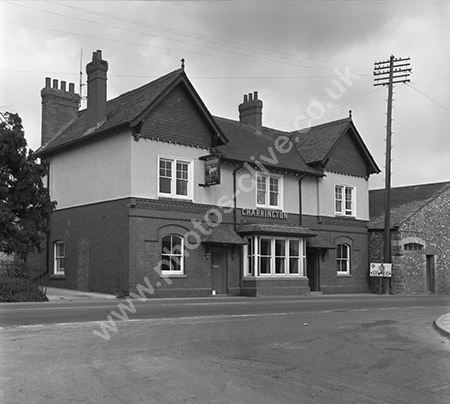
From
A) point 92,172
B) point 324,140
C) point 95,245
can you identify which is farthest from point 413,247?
point 92,172

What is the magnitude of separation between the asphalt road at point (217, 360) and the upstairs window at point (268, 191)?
14906mm

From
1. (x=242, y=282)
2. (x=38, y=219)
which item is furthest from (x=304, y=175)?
(x=38, y=219)

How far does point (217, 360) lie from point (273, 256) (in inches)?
820

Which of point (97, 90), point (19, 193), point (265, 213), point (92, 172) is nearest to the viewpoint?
point (19, 193)

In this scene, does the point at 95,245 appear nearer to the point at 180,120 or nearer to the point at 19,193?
the point at 19,193

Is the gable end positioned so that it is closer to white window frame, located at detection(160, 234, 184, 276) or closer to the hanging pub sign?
the hanging pub sign

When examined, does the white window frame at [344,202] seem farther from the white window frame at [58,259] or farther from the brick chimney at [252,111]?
→ the white window frame at [58,259]

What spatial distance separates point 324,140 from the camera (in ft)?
120

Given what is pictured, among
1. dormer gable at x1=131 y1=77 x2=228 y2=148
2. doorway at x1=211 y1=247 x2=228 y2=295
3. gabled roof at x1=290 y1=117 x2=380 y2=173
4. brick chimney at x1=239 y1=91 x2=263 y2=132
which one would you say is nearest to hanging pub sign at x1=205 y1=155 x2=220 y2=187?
dormer gable at x1=131 y1=77 x2=228 y2=148

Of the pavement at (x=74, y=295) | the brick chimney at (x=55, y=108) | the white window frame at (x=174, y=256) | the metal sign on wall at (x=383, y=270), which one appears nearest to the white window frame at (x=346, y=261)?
the metal sign on wall at (x=383, y=270)

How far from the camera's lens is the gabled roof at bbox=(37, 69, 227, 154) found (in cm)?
2672

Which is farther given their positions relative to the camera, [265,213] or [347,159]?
[347,159]

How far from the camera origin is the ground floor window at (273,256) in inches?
1193

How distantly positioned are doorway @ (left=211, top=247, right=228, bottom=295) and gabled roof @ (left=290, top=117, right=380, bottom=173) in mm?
8551
